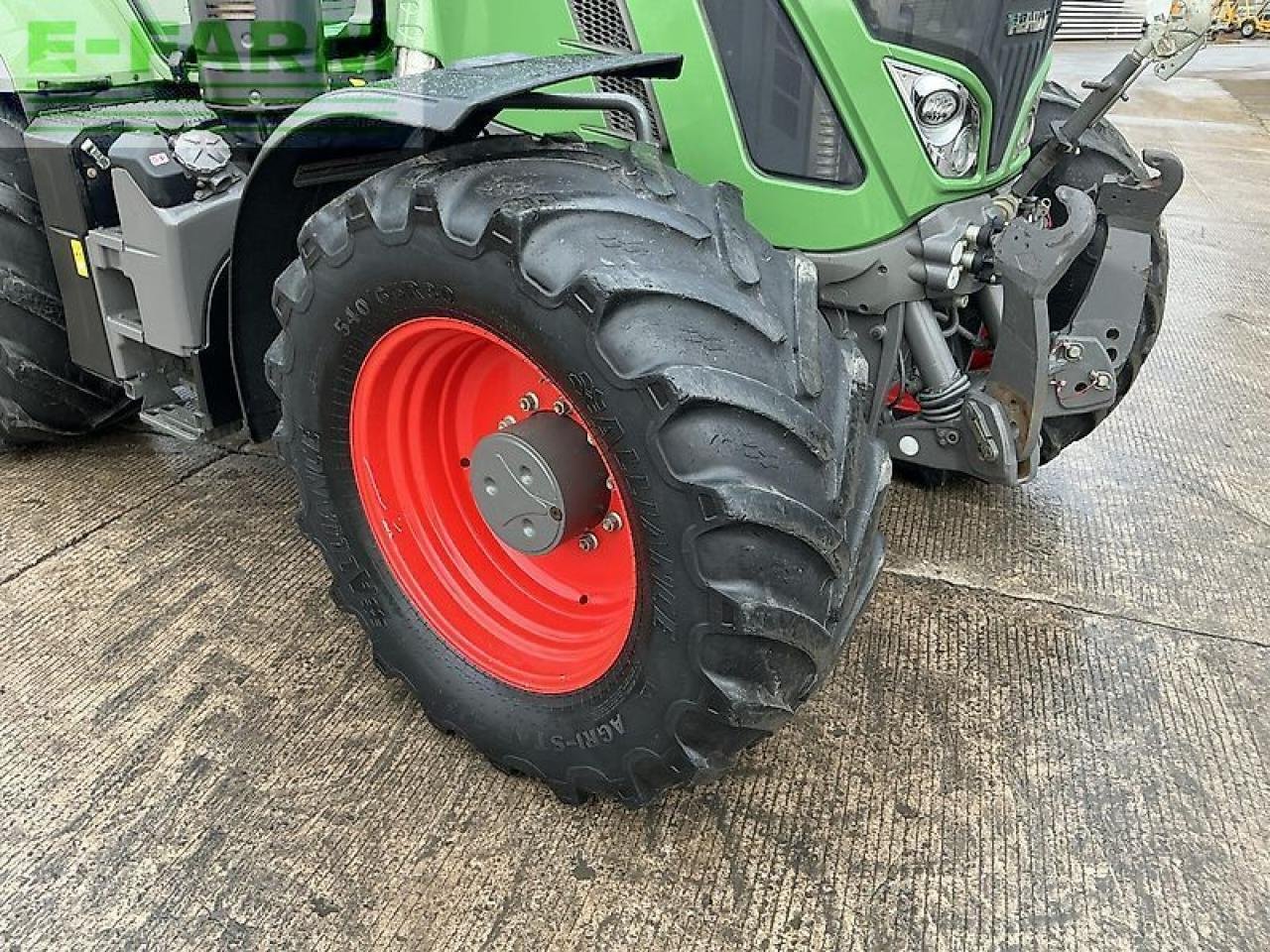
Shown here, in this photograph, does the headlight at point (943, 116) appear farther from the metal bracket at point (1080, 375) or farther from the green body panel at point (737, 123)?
the metal bracket at point (1080, 375)

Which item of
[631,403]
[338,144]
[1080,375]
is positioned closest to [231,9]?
[338,144]

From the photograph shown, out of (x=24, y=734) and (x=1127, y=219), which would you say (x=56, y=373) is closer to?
(x=24, y=734)

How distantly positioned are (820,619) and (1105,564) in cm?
163

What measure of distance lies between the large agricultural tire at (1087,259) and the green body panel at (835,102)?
66 centimetres

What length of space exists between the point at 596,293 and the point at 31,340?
2.16 meters

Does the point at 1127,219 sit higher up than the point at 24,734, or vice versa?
the point at 1127,219

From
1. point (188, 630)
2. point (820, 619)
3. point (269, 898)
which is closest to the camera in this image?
point (820, 619)

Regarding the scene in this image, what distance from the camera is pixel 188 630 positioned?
8.27ft

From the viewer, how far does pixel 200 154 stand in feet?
8.11

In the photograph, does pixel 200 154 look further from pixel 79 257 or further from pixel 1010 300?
pixel 1010 300

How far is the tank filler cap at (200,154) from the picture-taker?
2465 millimetres

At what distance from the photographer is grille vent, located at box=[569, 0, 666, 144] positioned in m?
2.06

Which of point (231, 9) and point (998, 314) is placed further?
point (998, 314)

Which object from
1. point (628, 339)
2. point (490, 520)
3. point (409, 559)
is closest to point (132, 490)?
point (409, 559)
